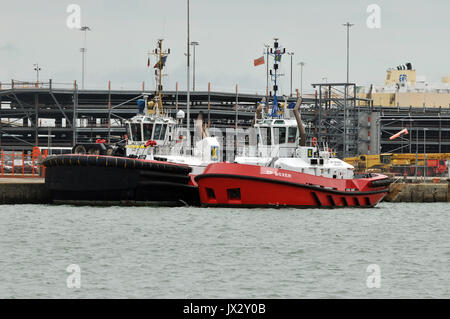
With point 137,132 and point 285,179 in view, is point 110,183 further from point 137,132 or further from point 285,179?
point 285,179

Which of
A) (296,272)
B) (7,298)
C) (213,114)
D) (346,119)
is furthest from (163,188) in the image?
(213,114)

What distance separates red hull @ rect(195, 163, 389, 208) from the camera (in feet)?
129

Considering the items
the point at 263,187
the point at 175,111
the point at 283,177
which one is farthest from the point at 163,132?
the point at 175,111

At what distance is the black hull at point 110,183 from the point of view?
40.2 metres

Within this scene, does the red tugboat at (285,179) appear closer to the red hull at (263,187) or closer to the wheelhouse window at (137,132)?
the red hull at (263,187)

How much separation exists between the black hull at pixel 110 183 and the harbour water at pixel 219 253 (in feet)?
2.42

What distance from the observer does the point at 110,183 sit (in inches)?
1587

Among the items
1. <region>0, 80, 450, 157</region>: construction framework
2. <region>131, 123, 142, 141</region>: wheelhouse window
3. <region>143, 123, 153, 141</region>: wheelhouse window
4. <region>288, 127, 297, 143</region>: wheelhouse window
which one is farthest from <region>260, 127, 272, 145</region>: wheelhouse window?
<region>0, 80, 450, 157</region>: construction framework

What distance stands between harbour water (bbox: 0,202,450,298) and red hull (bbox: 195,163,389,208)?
559 mm

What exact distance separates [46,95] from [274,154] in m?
53.2

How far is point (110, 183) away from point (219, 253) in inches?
599

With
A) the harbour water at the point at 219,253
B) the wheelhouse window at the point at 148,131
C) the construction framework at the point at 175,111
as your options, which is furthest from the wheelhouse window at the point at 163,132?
the construction framework at the point at 175,111

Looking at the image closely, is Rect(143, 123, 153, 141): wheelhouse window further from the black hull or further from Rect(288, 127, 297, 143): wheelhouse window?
Rect(288, 127, 297, 143): wheelhouse window

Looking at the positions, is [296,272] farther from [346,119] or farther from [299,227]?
[346,119]
